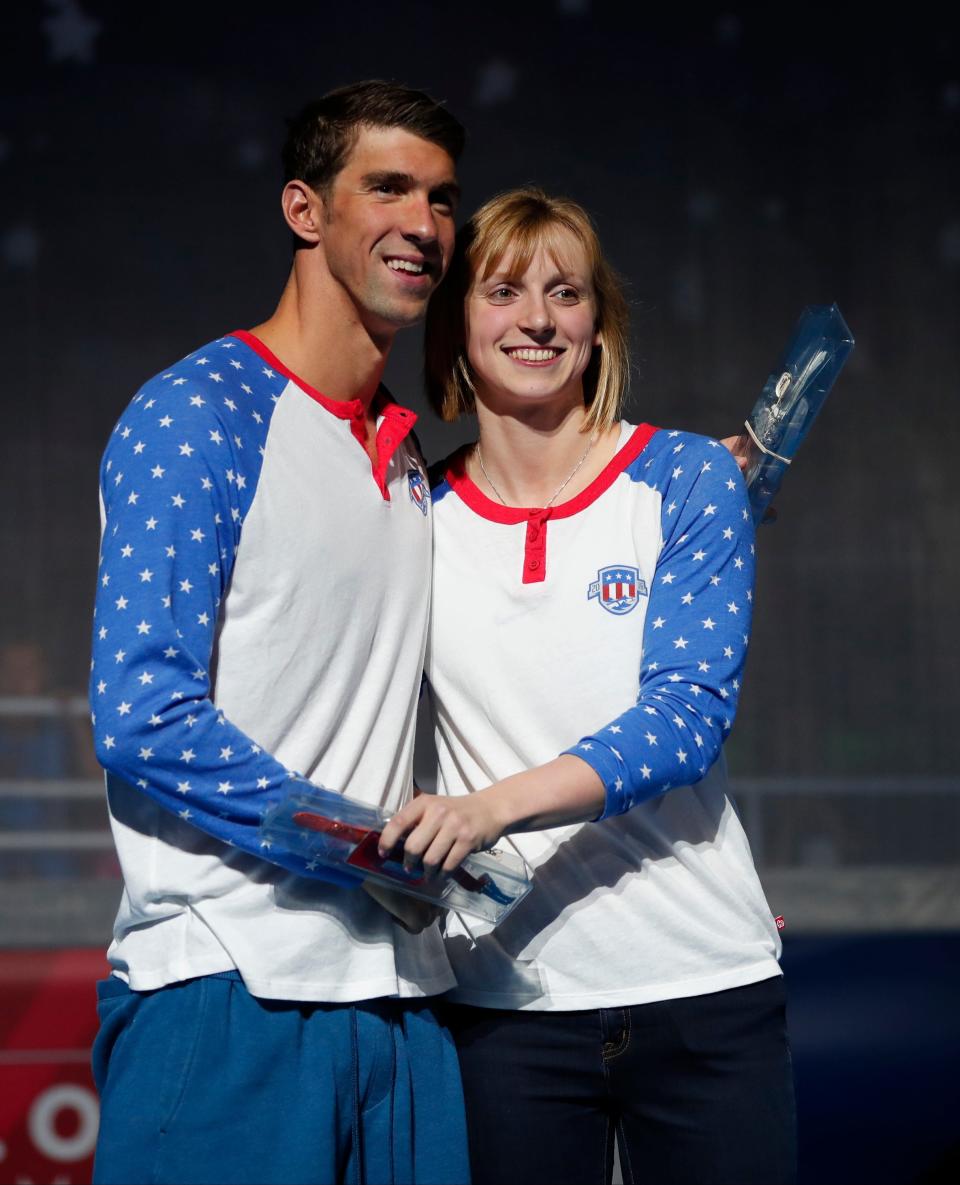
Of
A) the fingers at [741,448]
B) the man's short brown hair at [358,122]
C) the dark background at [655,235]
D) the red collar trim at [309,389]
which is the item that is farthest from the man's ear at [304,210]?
the dark background at [655,235]

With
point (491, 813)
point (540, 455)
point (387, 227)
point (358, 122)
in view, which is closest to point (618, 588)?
point (540, 455)

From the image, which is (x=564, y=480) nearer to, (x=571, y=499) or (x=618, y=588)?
(x=571, y=499)

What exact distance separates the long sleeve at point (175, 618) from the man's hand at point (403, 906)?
77 millimetres

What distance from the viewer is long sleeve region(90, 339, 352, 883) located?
48.5 inches

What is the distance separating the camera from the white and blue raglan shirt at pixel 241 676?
4.07 feet

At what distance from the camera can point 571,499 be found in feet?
5.20

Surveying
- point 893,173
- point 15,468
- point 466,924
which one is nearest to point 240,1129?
point 466,924

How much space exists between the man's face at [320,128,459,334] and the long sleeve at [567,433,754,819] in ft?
1.03

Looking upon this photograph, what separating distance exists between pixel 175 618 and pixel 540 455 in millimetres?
539

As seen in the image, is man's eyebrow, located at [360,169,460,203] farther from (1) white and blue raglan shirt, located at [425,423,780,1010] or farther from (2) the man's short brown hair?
(1) white and blue raglan shirt, located at [425,423,780,1010]

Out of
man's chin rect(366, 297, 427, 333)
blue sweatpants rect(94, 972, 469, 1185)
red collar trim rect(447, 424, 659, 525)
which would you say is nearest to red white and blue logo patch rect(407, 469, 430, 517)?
red collar trim rect(447, 424, 659, 525)

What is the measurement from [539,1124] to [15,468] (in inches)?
106

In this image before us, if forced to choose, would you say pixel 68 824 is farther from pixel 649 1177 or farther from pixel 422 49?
pixel 649 1177

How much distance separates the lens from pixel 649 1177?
1.48 m
